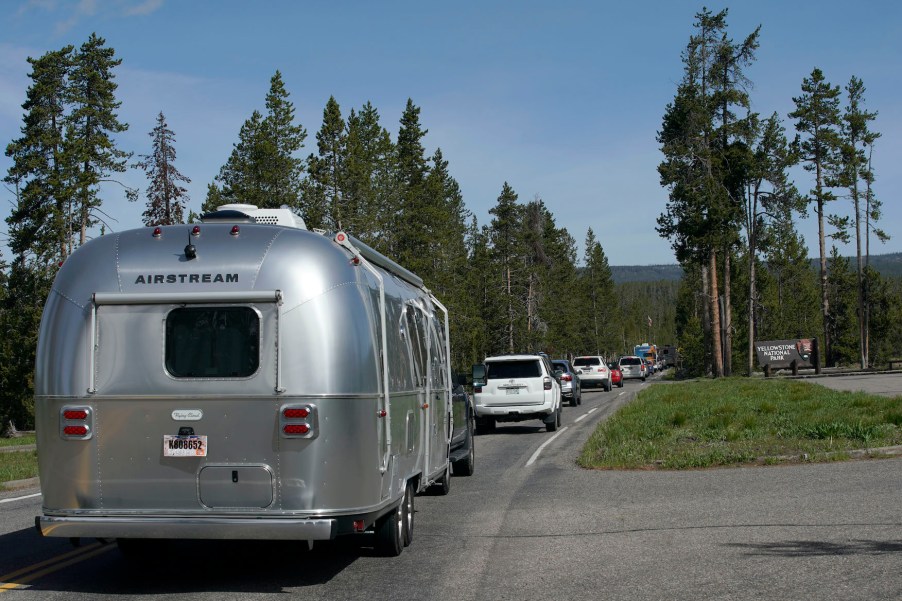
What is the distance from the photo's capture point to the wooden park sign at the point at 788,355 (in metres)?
48.2

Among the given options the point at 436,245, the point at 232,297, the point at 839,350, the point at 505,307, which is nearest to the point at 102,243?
the point at 232,297

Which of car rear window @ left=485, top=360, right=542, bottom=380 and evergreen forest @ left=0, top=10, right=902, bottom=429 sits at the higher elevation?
evergreen forest @ left=0, top=10, right=902, bottom=429

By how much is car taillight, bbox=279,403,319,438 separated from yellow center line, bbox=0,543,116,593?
2.77 metres

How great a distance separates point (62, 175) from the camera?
4606cm

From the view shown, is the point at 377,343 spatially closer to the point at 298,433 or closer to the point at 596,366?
the point at 298,433

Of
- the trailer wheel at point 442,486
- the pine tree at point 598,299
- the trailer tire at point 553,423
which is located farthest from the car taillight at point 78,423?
the pine tree at point 598,299

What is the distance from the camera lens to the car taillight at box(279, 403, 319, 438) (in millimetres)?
7066

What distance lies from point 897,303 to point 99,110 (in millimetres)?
63747

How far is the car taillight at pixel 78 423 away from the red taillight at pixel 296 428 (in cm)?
154

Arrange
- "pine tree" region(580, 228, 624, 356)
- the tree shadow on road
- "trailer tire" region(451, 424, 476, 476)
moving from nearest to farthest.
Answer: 1. the tree shadow on road
2. "trailer tire" region(451, 424, 476, 476)
3. "pine tree" region(580, 228, 624, 356)

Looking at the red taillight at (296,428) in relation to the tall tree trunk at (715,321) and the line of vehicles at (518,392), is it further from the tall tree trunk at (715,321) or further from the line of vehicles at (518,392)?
the tall tree trunk at (715,321)

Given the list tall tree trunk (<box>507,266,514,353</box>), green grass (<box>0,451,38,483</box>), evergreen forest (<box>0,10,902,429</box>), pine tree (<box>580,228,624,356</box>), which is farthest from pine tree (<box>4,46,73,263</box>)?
pine tree (<box>580,228,624,356</box>)

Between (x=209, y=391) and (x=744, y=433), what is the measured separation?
12.4m

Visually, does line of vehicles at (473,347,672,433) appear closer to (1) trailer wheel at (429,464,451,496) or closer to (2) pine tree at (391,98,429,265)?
(1) trailer wheel at (429,464,451,496)
